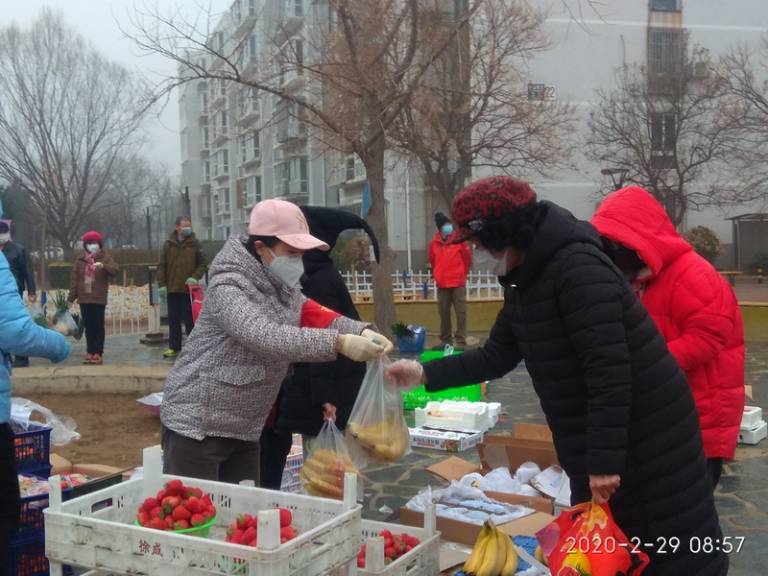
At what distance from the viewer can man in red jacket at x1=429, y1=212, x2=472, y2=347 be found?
38.7ft

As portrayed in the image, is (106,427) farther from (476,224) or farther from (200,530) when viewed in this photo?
(476,224)

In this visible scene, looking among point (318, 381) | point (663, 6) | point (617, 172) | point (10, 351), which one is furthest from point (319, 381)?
point (663, 6)

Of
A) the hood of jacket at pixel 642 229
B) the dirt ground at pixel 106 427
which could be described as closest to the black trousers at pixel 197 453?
the hood of jacket at pixel 642 229

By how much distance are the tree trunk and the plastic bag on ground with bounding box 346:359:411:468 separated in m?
8.84

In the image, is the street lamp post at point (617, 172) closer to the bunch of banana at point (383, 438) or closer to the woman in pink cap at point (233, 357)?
the bunch of banana at point (383, 438)

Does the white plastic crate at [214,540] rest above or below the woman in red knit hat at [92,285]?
below

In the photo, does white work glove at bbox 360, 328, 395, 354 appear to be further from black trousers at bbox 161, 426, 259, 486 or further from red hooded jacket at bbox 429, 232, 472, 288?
red hooded jacket at bbox 429, 232, 472, 288

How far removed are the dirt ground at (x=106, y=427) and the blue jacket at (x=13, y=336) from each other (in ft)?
10.1

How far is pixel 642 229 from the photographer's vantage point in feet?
10.9

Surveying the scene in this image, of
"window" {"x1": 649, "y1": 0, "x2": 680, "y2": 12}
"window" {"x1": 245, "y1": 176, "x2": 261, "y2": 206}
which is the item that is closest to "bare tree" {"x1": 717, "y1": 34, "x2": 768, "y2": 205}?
"window" {"x1": 649, "y1": 0, "x2": 680, "y2": 12}

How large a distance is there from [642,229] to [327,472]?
1.74 meters

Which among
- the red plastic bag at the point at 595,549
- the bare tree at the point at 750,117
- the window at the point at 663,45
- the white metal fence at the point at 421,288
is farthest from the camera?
the window at the point at 663,45

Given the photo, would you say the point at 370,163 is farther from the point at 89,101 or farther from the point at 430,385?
the point at 89,101

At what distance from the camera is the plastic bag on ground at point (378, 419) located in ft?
11.2
